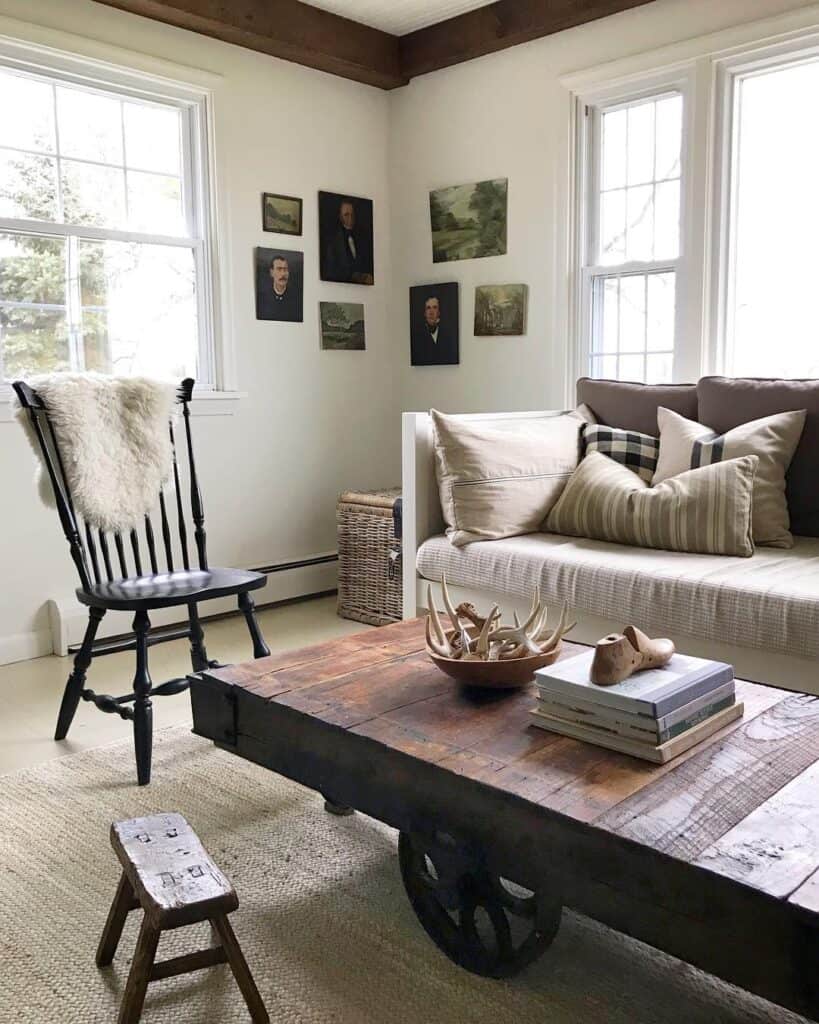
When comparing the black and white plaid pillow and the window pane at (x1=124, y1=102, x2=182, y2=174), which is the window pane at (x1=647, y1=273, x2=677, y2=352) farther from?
the window pane at (x1=124, y1=102, x2=182, y2=174)

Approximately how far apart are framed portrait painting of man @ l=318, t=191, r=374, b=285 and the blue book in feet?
10.3

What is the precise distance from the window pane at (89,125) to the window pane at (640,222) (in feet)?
6.63

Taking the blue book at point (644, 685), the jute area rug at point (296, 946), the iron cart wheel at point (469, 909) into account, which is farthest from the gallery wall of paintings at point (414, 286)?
the iron cart wheel at point (469, 909)

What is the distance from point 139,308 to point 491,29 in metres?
1.87

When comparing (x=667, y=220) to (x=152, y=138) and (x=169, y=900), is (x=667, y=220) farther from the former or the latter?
(x=169, y=900)

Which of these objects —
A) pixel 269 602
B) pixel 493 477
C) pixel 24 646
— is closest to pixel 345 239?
pixel 269 602

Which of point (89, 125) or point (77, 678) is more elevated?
point (89, 125)

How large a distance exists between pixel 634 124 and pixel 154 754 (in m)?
2.93

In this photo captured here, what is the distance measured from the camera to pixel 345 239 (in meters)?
4.36

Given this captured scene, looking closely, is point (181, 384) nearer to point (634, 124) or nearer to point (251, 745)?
point (251, 745)

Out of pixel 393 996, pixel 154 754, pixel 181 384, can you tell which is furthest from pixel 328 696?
pixel 181 384

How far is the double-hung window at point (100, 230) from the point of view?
132 inches

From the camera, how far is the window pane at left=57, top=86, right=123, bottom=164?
11.4ft

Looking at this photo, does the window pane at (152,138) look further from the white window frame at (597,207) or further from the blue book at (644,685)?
the blue book at (644,685)
